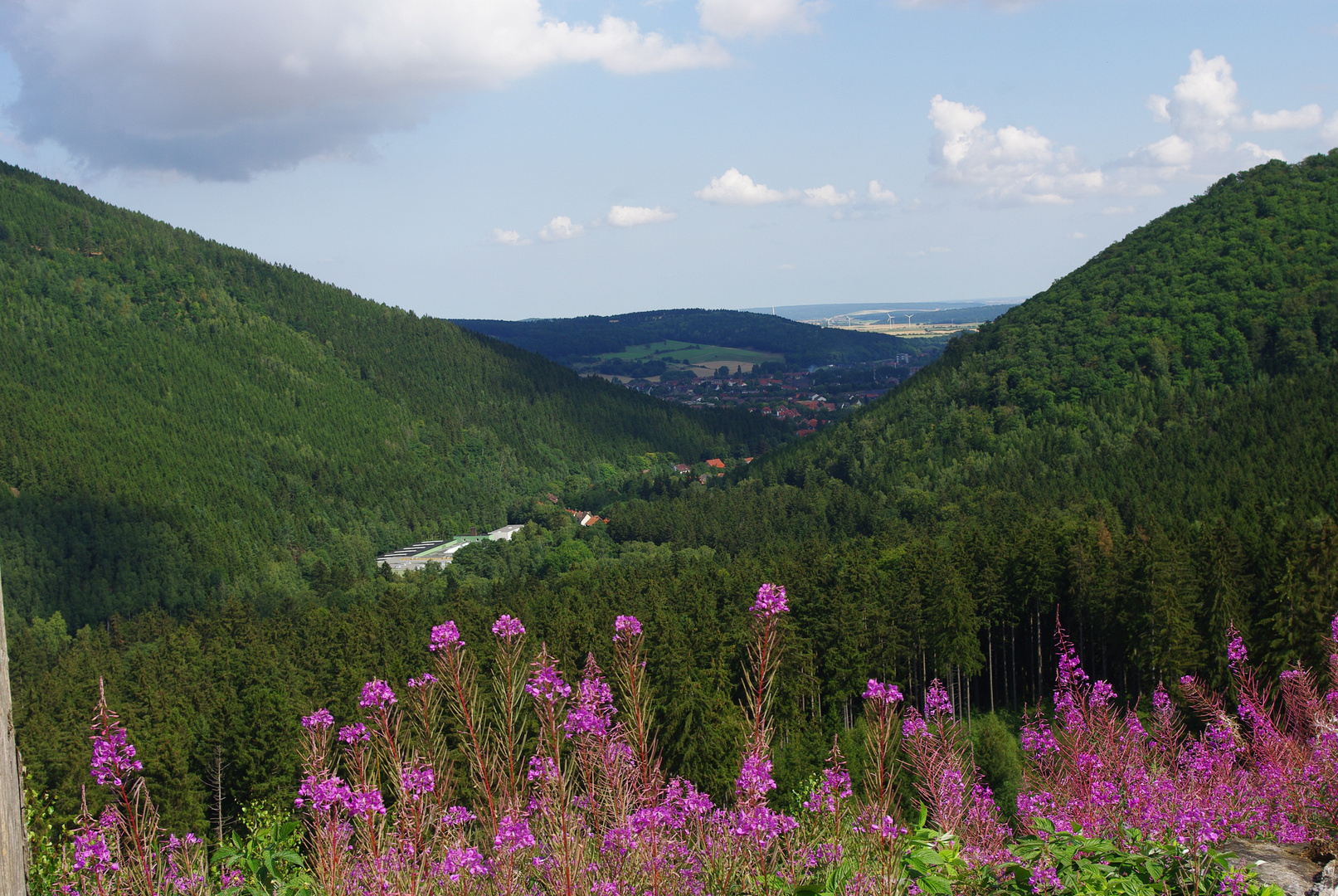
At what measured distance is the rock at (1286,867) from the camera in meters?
6.16

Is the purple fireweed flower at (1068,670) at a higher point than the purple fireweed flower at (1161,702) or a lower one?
higher

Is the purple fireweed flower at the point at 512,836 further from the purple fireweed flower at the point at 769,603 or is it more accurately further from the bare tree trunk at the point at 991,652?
the bare tree trunk at the point at 991,652

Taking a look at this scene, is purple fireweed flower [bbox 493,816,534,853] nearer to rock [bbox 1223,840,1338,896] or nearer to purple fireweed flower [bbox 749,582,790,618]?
purple fireweed flower [bbox 749,582,790,618]

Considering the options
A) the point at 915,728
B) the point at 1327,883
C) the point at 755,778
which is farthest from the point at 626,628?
the point at 1327,883

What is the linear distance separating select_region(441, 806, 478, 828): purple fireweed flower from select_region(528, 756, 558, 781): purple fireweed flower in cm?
51

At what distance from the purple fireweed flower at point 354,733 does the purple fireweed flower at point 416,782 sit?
11.2 inches

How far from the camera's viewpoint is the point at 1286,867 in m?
6.57

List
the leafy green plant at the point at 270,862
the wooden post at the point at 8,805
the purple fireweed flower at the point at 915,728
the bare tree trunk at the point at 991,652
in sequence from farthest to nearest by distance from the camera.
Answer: the bare tree trunk at the point at 991,652 → the purple fireweed flower at the point at 915,728 → the leafy green plant at the point at 270,862 → the wooden post at the point at 8,805

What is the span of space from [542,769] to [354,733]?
105cm

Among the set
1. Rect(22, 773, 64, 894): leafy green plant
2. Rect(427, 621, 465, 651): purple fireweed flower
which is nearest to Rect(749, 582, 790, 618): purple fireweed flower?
Rect(427, 621, 465, 651): purple fireweed flower

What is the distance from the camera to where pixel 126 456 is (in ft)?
460

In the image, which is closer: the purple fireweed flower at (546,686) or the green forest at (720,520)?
the purple fireweed flower at (546,686)

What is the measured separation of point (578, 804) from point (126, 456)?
156 m

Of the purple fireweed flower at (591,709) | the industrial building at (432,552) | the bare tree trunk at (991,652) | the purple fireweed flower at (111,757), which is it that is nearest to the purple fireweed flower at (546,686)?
the purple fireweed flower at (591,709)
